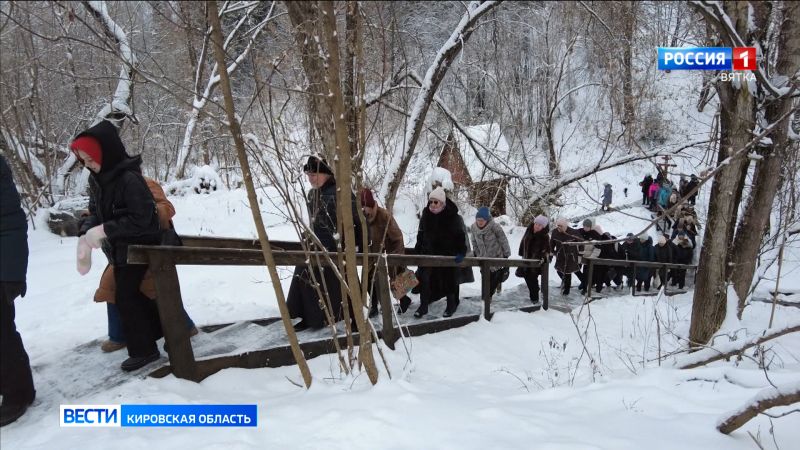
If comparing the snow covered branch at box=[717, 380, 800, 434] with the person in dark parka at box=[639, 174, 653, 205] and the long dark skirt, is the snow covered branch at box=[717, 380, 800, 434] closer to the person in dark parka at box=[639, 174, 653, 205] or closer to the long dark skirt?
the long dark skirt

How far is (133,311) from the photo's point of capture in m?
2.92

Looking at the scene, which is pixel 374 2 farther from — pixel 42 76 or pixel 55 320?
pixel 42 76

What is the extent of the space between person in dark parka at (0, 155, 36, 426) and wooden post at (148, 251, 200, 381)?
0.66 m

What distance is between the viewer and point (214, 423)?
7.74 feet

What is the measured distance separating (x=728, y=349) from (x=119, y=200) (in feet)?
12.7

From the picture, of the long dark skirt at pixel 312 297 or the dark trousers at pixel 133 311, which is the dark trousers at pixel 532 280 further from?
the dark trousers at pixel 133 311

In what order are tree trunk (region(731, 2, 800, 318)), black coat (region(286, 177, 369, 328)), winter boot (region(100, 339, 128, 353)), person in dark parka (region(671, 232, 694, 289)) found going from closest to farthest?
1. winter boot (region(100, 339, 128, 353))
2. black coat (region(286, 177, 369, 328))
3. tree trunk (region(731, 2, 800, 318))
4. person in dark parka (region(671, 232, 694, 289))

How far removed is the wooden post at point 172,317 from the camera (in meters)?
2.80

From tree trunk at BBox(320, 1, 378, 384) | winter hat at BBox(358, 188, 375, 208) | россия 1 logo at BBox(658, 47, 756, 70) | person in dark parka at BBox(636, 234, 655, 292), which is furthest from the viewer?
person in dark parka at BBox(636, 234, 655, 292)

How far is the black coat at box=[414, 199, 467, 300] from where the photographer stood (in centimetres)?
541

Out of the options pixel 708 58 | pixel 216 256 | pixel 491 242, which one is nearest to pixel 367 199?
pixel 216 256

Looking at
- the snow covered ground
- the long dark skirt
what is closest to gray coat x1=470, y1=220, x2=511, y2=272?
the snow covered ground

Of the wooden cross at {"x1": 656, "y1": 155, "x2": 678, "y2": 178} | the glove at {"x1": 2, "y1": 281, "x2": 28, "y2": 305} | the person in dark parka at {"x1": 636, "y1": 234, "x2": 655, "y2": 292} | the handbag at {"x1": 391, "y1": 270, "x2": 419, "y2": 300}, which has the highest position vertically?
the wooden cross at {"x1": 656, "y1": 155, "x2": 678, "y2": 178}

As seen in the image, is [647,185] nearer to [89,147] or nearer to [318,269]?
[318,269]
